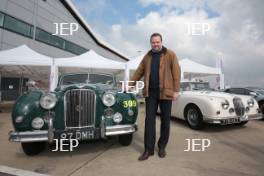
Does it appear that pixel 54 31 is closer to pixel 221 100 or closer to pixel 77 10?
pixel 77 10

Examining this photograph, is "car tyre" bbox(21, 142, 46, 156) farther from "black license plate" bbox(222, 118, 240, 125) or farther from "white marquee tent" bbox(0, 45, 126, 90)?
"white marquee tent" bbox(0, 45, 126, 90)

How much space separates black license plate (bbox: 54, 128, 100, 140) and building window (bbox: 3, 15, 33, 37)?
48.8 feet

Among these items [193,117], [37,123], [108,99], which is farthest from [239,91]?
[37,123]

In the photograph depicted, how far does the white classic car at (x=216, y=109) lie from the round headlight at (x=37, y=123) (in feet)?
11.0

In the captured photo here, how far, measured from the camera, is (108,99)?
3154 millimetres

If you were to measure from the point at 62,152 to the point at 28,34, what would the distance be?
1636 cm

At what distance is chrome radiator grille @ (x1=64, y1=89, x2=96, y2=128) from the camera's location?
9.85 feet

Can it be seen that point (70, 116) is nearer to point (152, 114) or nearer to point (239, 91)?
point (152, 114)

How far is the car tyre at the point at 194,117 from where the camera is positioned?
15.8 ft

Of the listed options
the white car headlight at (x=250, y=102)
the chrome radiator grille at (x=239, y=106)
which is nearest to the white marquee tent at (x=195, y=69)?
the white car headlight at (x=250, y=102)

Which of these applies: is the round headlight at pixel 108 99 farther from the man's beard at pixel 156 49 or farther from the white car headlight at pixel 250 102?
the white car headlight at pixel 250 102

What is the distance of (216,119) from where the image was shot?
4.43 meters

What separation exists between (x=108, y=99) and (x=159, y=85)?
0.81 metres

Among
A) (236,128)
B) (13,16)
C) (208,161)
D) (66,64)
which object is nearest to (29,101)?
(208,161)
